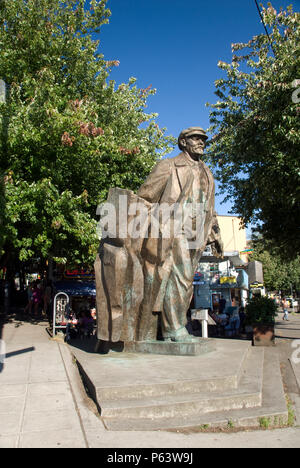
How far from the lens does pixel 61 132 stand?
35.3 feet

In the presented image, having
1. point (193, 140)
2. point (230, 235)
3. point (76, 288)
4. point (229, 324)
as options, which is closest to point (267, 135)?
point (193, 140)

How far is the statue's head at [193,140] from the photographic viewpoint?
707cm

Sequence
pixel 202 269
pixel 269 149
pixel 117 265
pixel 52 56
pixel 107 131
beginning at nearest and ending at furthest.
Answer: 1. pixel 117 265
2. pixel 269 149
3. pixel 107 131
4. pixel 52 56
5. pixel 202 269

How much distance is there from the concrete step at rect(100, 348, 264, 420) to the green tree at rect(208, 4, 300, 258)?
269 inches

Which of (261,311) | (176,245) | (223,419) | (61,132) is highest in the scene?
(61,132)

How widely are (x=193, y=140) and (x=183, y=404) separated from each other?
15.5ft

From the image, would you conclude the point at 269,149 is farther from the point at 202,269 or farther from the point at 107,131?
the point at 202,269

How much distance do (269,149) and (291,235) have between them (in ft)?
11.4

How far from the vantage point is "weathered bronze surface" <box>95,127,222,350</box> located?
643 centimetres

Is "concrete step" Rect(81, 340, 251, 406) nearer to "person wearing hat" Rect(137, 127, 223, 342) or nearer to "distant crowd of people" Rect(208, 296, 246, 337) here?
"person wearing hat" Rect(137, 127, 223, 342)

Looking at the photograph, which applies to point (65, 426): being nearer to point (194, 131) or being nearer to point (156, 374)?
point (156, 374)

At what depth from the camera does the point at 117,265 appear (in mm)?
6383

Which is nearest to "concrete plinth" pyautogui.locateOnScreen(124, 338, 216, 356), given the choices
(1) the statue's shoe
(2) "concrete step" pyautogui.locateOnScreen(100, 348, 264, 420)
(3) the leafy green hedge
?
(1) the statue's shoe

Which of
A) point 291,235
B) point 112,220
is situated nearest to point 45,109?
point 112,220
